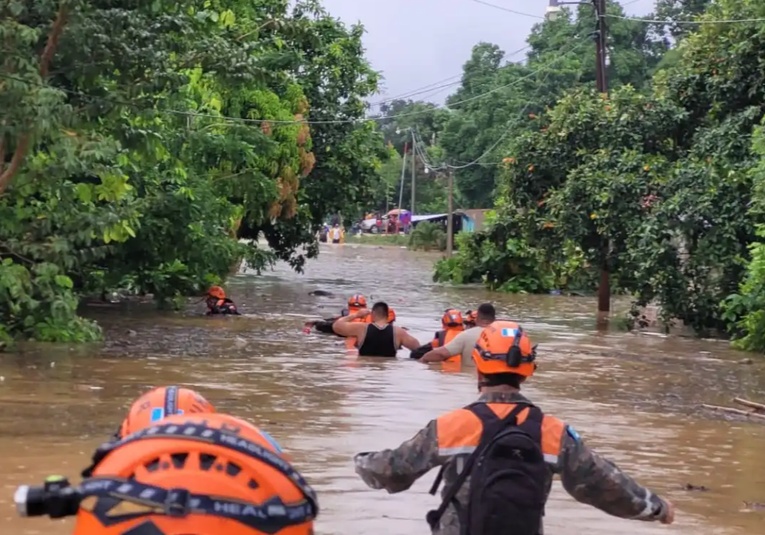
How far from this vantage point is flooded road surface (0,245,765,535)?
827 centimetres

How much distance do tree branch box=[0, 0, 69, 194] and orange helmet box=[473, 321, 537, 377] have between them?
370 inches

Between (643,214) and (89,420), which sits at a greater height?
(643,214)

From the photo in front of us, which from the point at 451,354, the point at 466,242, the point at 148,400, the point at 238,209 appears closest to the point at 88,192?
the point at 451,354

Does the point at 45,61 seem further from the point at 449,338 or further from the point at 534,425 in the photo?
the point at 534,425

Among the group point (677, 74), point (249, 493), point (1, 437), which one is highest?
point (677, 74)

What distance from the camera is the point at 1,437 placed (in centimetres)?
995

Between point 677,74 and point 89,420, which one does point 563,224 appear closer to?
point 677,74

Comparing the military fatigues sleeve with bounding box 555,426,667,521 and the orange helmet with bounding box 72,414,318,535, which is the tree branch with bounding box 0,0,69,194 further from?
the orange helmet with bounding box 72,414,318,535

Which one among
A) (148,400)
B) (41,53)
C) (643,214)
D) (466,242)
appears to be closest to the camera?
(148,400)

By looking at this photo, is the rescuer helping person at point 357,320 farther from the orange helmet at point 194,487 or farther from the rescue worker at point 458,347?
the orange helmet at point 194,487

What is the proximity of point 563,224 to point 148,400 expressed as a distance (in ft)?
74.1

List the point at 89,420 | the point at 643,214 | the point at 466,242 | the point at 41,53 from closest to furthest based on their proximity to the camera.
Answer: the point at 89,420 → the point at 41,53 → the point at 643,214 → the point at 466,242

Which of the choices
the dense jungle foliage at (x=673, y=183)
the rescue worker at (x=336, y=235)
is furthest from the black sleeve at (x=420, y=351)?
the rescue worker at (x=336, y=235)

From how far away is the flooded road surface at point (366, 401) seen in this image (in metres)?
8.27
